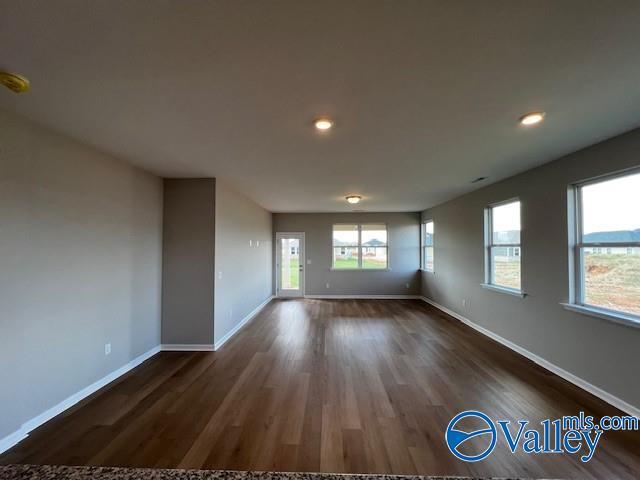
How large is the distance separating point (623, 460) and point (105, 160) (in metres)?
5.31

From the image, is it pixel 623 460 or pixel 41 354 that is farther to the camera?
pixel 41 354

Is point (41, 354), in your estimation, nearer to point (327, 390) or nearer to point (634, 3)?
point (327, 390)

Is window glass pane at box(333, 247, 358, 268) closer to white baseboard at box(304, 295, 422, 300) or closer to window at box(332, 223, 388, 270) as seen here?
window at box(332, 223, 388, 270)

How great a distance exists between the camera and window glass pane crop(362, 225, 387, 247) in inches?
318

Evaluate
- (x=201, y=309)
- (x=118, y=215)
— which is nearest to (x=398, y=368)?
(x=201, y=309)

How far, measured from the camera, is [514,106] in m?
2.00

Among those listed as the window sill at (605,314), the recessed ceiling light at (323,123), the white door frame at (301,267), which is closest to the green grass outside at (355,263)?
the white door frame at (301,267)

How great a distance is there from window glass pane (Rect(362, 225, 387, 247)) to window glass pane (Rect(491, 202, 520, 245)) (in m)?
3.62

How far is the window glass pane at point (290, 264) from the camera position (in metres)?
8.14

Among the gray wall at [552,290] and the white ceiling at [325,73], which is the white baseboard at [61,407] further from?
the gray wall at [552,290]

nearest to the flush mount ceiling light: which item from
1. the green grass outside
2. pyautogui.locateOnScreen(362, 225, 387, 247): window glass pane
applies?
the green grass outside

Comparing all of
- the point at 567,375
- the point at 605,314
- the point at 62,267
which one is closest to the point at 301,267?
the point at 62,267

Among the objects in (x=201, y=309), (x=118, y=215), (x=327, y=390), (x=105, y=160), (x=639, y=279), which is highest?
(x=105, y=160)

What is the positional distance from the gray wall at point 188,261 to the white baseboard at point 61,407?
0.65 m
